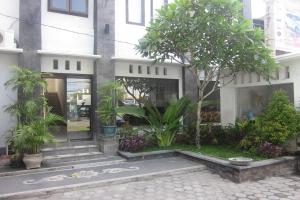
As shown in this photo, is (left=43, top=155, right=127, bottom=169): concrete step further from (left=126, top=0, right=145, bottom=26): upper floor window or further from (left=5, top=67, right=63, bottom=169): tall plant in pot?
(left=126, top=0, right=145, bottom=26): upper floor window

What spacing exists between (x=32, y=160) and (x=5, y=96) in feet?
8.25

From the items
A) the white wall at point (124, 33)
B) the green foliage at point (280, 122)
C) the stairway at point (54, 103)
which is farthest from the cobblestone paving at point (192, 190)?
the white wall at point (124, 33)

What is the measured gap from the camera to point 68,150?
997 cm

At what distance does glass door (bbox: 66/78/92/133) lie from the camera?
10.8m

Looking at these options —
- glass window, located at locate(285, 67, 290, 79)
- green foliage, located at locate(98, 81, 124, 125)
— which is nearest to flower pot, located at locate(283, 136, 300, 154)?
glass window, located at locate(285, 67, 290, 79)

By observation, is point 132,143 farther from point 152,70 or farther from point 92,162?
point 152,70

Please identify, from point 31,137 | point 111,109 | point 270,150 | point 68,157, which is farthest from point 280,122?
point 31,137

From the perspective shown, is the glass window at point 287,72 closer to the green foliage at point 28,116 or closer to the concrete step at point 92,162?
the concrete step at point 92,162

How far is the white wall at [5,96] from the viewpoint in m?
9.61

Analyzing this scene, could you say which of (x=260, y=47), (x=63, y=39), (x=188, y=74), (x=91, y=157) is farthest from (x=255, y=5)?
(x=91, y=157)

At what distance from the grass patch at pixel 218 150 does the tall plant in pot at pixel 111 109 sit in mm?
1322

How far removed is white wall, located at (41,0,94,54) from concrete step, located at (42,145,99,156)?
3236 millimetres

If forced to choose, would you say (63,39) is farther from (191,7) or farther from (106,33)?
(191,7)

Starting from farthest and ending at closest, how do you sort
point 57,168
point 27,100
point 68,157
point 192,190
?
1. point 68,157
2. point 27,100
3. point 57,168
4. point 192,190
